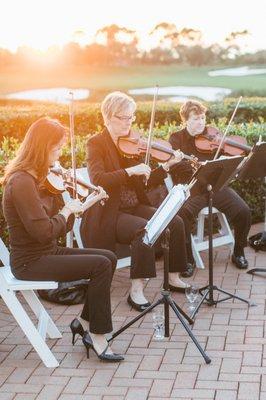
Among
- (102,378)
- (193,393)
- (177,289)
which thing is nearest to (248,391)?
(193,393)

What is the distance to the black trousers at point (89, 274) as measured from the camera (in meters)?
4.96

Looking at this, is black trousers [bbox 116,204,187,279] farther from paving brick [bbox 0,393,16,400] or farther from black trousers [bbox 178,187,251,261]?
paving brick [bbox 0,393,16,400]

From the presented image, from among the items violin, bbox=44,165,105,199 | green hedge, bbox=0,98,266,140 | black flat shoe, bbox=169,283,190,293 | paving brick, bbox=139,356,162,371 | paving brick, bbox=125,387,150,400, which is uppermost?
violin, bbox=44,165,105,199

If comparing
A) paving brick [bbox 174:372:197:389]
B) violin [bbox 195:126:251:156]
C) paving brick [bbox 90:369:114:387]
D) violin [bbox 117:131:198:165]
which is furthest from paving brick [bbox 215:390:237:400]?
violin [bbox 195:126:251:156]

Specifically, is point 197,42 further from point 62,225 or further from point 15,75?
point 62,225

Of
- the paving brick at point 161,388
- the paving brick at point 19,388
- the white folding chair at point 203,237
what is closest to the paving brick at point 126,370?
the paving brick at point 161,388

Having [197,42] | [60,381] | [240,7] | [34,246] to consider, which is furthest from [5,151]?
[197,42]

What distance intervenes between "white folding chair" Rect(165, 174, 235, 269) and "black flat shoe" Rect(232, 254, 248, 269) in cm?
28

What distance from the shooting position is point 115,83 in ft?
70.4

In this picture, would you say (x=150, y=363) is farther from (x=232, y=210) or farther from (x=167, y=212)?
(x=232, y=210)

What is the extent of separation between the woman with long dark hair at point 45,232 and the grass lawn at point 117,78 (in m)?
14.1

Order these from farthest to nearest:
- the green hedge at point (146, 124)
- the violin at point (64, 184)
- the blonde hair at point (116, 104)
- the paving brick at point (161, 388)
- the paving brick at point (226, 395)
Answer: the green hedge at point (146, 124)
the blonde hair at point (116, 104)
the violin at point (64, 184)
the paving brick at point (161, 388)
the paving brick at point (226, 395)

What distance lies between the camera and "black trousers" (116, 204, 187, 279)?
603cm

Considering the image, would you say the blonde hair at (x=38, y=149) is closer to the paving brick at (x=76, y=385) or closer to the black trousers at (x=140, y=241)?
the paving brick at (x=76, y=385)
